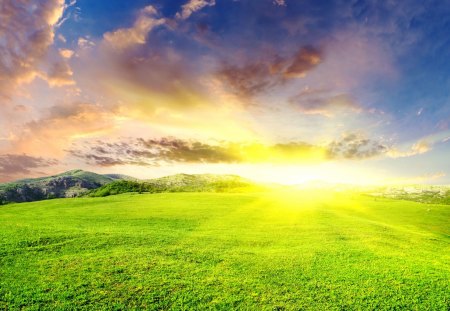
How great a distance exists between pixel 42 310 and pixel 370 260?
1062 inches

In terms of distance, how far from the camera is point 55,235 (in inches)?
1217

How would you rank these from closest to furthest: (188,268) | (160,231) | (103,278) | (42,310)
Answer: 1. (42,310)
2. (103,278)
3. (188,268)
4. (160,231)

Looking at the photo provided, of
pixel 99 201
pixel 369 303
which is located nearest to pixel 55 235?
pixel 369 303

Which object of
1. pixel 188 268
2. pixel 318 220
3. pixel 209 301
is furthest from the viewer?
pixel 318 220

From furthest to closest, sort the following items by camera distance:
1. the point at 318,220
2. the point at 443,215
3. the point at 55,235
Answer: the point at 443,215
the point at 318,220
the point at 55,235

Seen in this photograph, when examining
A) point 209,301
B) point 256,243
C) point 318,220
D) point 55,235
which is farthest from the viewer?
point 318,220

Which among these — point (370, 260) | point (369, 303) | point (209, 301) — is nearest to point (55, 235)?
point (209, 301)

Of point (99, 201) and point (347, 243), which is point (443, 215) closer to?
point (347, 243)

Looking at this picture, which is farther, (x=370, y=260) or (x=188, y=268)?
(x=370, y=260)

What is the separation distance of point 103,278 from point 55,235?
14.2 metres

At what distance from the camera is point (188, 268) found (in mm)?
23500

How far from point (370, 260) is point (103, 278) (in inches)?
939

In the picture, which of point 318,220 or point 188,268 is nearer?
point 188,268

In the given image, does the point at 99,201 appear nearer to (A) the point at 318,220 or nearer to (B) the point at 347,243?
(A) the point at 318,220
